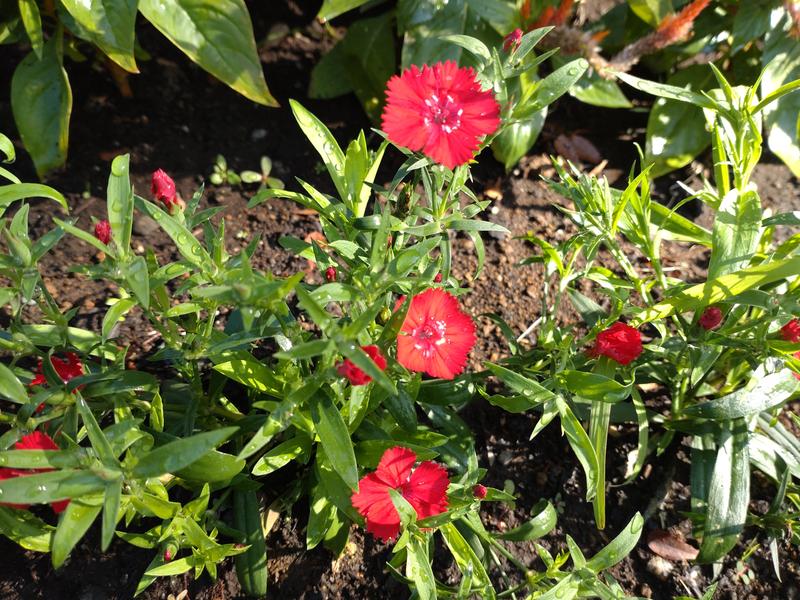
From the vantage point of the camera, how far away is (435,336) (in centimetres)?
114

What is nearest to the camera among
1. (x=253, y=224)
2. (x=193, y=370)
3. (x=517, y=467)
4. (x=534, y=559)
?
(x=193, y=370)

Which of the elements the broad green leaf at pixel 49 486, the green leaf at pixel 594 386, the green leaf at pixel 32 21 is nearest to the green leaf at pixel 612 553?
A: the green leaf at pixel 594 386

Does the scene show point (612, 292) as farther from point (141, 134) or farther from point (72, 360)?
point (141, 134)

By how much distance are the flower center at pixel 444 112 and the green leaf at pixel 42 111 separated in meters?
1.21

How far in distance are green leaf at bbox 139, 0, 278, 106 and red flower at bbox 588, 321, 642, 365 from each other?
1.07 meters

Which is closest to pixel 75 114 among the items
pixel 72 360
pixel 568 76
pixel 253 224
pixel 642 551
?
pixel 253 224

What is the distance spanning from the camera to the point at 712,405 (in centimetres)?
141

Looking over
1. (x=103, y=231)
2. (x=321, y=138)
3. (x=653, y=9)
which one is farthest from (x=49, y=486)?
(x=653, y=9)

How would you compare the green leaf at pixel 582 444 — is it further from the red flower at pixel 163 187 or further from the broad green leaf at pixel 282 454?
the red flower at pixel 163 187

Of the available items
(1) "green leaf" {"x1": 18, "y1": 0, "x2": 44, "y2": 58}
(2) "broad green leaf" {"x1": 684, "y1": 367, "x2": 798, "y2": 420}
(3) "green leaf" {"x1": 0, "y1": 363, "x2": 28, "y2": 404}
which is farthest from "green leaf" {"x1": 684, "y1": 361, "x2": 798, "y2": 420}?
(1) "green leaf" {"x1": 18, "y1": 0, "x2": 44, "y2": 58}

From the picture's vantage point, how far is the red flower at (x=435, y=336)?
43.4 inches

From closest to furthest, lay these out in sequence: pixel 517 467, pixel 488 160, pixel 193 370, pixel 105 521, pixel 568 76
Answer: pixel 105 521 → pixel 568 76 → pixel 193 370 → pixel 517 467 → pixel 488 160

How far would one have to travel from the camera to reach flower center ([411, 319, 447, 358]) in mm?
1129

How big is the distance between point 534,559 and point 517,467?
0.22 meters
